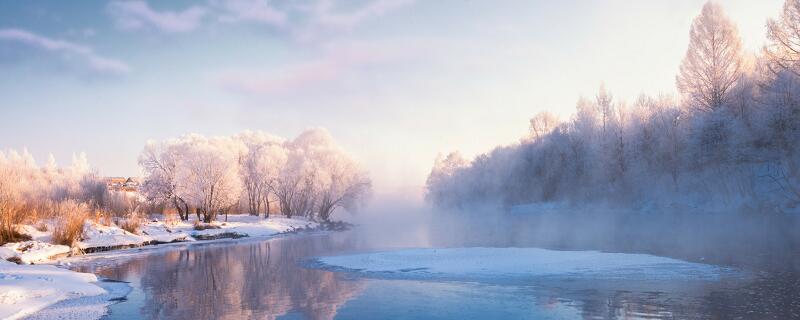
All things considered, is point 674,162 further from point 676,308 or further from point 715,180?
point 676,308

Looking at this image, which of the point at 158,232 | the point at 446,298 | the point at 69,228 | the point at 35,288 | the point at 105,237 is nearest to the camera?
the point at 446,298

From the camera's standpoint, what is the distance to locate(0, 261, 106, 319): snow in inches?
465

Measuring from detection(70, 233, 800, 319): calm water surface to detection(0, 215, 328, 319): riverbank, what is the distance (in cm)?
168

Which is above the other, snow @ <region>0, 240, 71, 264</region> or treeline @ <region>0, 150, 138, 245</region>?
treeline @ <region>0, 150, 138, 245</region>

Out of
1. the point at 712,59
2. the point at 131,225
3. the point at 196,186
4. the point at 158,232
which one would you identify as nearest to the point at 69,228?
the point at 131,225

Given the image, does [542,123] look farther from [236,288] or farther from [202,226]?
[236,288]

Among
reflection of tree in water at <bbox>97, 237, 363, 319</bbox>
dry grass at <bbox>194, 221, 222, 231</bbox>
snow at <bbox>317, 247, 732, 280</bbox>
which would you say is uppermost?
dry grass at <bbox>194, 221, 222, 231</bbox>

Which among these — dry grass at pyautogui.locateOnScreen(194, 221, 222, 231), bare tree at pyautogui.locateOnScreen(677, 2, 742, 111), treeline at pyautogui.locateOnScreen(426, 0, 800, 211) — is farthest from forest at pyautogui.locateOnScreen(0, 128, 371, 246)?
bare tree at pyautogui.locateOnScreen(677, 2, 742, 111)

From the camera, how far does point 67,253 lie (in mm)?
25969

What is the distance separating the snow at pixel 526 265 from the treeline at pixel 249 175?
34002 mm

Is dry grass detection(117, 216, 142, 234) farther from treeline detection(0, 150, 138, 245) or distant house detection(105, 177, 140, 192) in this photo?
distant house detection(105, 177, 140, 192)

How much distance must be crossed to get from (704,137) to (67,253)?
56.1 meters

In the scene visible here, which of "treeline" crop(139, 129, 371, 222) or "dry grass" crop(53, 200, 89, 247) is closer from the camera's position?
"dry grass" crop(53, 200, 89, 247)

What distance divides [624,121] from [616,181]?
8.86m
